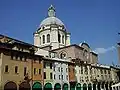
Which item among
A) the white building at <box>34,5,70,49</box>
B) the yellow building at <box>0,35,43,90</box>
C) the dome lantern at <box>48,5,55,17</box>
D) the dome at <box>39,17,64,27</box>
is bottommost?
the yellow building at <box>0,35,43,90</box>

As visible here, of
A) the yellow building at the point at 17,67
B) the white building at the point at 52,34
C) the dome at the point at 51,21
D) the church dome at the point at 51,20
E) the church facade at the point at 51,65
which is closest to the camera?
the yellow building at the point at 17,67

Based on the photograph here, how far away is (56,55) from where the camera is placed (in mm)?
61344

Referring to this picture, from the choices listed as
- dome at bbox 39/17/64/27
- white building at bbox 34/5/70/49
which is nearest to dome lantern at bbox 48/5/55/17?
white building at bbox 34/5/70/49

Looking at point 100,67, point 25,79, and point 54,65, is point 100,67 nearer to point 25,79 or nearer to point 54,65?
point 54,65

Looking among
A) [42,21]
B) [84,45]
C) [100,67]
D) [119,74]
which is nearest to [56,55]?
[84,45]

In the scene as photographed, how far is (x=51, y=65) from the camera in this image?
1850 inches

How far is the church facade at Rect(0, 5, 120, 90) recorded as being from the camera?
123 feet

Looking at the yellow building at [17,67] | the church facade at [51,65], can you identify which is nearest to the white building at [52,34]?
the church facade at [51,65]

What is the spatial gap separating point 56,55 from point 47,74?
16541 mm

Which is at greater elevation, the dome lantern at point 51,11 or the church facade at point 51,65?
the dome lantern at point 51,11

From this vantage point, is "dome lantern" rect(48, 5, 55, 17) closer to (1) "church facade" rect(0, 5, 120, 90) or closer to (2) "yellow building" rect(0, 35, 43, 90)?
(1) "church facade" rect(0, 5, 120, 90)

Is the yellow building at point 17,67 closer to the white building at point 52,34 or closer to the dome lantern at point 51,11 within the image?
the white building at point 52,34

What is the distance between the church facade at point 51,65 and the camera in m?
37.6

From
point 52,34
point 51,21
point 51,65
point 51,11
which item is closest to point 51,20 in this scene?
point 51,21
